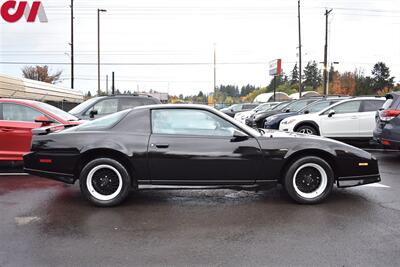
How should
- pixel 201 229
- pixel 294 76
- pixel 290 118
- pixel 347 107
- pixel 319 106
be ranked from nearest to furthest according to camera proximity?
pixel 201 229 < pixel 347 107 < pixel 290 118 < pixel 319 106 < pixel 294 76

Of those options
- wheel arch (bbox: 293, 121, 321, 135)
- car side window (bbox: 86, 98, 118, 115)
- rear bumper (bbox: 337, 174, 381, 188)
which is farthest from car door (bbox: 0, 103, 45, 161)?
wheel arch (bbox: 293, 121, 321, 135)

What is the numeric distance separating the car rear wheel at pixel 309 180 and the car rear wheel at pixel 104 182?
2.26 meters

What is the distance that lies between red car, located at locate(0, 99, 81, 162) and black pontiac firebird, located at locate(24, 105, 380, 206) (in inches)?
99.3

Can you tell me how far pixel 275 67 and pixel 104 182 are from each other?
49288 millimetres

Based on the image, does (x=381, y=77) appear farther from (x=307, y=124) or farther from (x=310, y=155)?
(x=310, y=155)

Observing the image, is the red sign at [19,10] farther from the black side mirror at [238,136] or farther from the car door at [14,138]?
the black side mirror at [238,136]

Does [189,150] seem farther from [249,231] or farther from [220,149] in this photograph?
[249,231]

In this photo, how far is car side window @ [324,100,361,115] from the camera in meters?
12.0

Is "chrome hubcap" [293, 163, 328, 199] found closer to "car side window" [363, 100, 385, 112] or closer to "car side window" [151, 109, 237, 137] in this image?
"car side window" [151, 109, 237, 137]

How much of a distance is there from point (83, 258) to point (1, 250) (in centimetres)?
90

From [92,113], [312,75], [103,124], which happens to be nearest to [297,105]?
[92,113]

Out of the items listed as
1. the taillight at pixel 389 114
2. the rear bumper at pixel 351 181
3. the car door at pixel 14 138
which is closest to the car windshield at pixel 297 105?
the taillight at pixel 389 114

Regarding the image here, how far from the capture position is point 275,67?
5247 centimetres

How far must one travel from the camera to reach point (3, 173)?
7926mm
